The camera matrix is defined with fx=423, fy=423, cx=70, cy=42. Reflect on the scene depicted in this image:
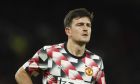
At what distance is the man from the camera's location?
3949 mm

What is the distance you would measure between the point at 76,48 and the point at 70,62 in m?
0.15

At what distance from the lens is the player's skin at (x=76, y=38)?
156 inches

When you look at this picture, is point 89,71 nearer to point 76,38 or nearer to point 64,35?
point 76,38

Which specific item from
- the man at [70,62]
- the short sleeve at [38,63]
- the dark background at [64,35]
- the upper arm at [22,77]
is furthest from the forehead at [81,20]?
the dark background at [64,35]

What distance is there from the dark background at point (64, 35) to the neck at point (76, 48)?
11.2 feet

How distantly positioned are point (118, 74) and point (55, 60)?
394 centimetres

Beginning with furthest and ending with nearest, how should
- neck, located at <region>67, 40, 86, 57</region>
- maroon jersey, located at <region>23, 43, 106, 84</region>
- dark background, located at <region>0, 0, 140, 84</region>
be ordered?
dark background, located at <region>0, 0, 140, 84</region>, neck, located at <region>67, 40, 86, 57</region>, maroon jersey, located at <region>23, 43, 106, 84</region>

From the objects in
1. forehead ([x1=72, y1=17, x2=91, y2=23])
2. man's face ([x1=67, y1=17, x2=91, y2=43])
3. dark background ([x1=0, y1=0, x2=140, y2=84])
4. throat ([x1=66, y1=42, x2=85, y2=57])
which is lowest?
dark background ([x1=0, y1=0, x2=140, y2=84])

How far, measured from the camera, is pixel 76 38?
3996mm

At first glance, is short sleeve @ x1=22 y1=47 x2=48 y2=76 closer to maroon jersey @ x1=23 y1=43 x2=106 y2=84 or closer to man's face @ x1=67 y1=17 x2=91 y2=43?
maroon jersey @ x1=23 y1=43 x2=106 y2=84

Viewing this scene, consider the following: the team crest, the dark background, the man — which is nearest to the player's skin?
the man

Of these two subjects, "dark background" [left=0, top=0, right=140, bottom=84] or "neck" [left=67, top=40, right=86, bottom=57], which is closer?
"neck" [left=67, top=40, right=86, bottom=57]

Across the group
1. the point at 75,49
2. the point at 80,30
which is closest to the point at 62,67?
the point at 75,49

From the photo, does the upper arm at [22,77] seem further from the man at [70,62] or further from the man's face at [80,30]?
the man's face at [80,30]
